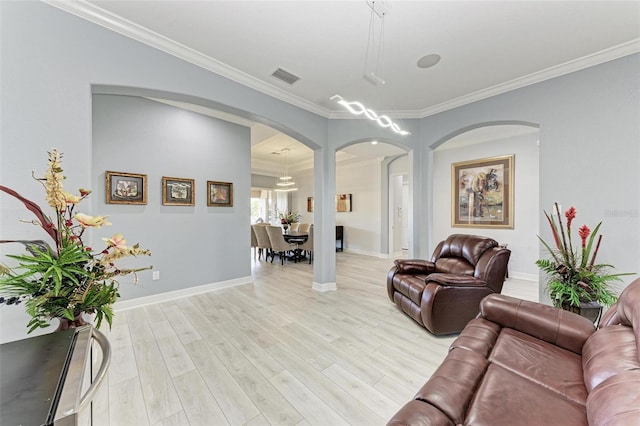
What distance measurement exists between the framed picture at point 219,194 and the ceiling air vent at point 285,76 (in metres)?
2.04

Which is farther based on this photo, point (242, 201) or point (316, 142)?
point (242, 201)

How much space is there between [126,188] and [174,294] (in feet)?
5.39

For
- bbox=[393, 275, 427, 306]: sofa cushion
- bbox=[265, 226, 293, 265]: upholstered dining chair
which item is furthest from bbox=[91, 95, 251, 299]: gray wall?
bbox=[393, 275, 427, 306]: sofa cushion

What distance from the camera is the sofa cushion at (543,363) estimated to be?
1.15 metres

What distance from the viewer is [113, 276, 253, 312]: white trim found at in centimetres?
323

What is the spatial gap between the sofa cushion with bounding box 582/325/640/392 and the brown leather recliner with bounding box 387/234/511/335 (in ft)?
3.64

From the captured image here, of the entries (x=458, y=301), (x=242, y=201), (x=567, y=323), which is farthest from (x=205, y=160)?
(x=567, y=323)

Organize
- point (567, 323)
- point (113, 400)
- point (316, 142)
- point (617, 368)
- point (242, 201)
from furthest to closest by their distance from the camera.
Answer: point (242, 201) → point (316, 142) → point (113, 400) → point (567, 323) → point (617, 368)

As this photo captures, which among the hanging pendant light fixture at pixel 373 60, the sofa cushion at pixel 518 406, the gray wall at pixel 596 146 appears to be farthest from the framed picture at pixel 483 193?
the sofa cushion at pixel 518 406

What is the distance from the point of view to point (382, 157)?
6.81 metres

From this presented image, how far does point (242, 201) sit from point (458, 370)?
13.1 ft

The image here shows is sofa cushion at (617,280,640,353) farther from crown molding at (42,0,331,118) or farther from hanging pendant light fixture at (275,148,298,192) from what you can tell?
hanging pendant light fixture at (275,148,298,192)

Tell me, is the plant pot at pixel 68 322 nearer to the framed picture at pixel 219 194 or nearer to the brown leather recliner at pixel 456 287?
the brown leather recliner at pixel 456 287

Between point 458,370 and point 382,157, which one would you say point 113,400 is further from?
point 382,157
